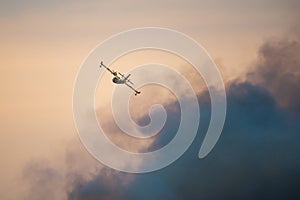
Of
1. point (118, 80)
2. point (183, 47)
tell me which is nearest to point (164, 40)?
point (183, 47)

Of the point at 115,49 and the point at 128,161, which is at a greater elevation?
the point at 115,49

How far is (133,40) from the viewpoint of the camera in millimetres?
23609

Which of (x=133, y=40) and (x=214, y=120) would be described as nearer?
(x=133, y=40)

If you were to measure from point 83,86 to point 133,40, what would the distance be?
2659mm

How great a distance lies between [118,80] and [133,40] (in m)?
1.66

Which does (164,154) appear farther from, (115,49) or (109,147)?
(115,49)

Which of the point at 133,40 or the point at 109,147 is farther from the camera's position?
the point at 109,147

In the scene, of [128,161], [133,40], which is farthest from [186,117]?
[133,40]

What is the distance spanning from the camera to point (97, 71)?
23.6 m

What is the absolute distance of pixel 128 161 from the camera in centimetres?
2591

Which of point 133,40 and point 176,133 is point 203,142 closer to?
point 176,133

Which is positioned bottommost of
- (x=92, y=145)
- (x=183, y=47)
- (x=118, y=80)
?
(x=92, y=145)

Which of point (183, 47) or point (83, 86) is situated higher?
point (183, 47)

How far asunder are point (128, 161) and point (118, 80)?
3.96m
